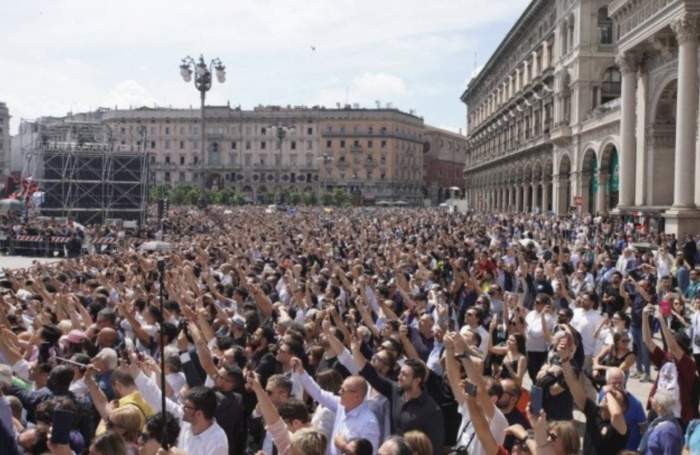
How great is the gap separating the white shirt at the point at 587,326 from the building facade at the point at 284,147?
382ft

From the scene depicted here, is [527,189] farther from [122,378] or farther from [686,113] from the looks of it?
[122,378]

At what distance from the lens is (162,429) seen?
220 inches

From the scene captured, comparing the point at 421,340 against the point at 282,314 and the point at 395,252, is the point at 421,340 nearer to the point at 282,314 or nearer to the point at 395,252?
the point at 282,314

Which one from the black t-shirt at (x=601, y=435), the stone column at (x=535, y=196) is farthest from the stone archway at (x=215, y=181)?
the black t-shirt at (x=601, y=435)

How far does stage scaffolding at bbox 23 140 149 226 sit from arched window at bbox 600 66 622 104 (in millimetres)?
28095

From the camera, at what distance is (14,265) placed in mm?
31516

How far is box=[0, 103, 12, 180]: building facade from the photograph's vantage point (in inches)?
5456

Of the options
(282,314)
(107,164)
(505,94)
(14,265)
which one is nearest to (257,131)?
(505,94)

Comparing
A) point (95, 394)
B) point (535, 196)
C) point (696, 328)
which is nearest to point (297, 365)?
point (95, 394)

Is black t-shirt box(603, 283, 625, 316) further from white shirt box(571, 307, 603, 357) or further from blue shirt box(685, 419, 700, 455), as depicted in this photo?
blue shirt box(685, 419, 700, 455)

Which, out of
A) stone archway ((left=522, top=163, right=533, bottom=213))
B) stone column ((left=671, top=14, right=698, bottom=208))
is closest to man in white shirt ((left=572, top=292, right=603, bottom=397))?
→ stone column ((left=671, top=14, right=698, bottom=208))

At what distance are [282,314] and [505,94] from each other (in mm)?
66858

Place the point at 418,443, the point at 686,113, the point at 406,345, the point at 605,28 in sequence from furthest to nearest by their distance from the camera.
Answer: the point at 605,28 → the point at 686,113 → the point at 406,345 → the point at 418,443

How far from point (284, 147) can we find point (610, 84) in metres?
89.6
